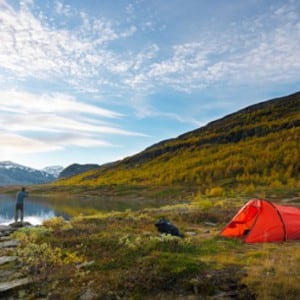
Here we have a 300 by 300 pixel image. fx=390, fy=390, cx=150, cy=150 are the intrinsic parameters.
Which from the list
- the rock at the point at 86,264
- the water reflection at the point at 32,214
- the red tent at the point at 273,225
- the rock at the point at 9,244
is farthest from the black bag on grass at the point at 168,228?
the water reflection at the point at 32,214

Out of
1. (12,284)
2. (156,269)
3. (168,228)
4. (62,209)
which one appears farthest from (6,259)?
(62,209)

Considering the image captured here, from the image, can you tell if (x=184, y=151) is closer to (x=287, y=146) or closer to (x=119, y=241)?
(x=287, y=146)

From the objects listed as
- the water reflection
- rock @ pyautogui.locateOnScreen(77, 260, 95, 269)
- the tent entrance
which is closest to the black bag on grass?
the tent entrance

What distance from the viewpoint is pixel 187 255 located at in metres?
12.0

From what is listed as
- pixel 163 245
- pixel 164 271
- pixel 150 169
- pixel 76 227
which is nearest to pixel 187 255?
pixel 163 245

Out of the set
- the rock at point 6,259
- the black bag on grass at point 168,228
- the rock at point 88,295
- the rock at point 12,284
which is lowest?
the rock at point 88,295

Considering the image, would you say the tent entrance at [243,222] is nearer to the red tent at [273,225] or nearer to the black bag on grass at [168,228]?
the red tent at [273,225]

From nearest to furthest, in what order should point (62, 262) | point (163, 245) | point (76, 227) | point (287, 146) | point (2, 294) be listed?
point (2, 294), point (62, 262), point (163, 245), point (76, 227), point (287, 146)

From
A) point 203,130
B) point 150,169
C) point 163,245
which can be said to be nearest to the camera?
point 163,245

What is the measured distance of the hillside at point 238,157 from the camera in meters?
71.6

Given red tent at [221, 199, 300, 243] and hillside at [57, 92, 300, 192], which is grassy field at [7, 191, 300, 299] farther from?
hillside at [57, 92, 300, 192]

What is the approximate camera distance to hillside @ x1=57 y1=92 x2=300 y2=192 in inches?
2820

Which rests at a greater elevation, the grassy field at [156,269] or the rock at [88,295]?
the grassy field at [156,269]

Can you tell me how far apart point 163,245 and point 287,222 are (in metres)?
6.31
